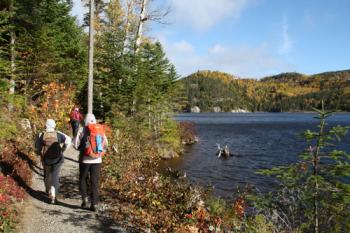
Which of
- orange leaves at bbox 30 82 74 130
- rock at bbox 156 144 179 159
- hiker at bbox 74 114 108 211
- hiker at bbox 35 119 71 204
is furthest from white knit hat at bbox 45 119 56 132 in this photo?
rock at bbox 156 144 179 159

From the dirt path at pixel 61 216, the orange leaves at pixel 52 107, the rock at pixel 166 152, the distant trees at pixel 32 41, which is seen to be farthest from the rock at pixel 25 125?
the rock at pixel 166 152

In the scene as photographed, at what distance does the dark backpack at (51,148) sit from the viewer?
28.8 feet

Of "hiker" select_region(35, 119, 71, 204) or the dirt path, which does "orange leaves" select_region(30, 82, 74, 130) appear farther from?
"hiker" select_region(35, 119, 71, 204)

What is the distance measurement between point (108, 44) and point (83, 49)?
6019mm

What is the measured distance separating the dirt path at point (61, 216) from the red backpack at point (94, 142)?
142cm

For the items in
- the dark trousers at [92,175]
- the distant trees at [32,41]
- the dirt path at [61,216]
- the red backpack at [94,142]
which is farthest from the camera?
the distant trees at [32,41]

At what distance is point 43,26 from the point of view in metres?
19.5

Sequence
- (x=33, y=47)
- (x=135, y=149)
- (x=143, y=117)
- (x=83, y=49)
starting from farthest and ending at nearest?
(x=83, y=49), (x=143, y=117), (x=33, y=47), (x=135, y=149)

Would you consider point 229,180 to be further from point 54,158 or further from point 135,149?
point 54,158

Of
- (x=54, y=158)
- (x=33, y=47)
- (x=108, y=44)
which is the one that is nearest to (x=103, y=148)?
(x=54, y=158)

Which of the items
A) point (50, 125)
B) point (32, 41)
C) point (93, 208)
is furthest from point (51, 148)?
point (32, 41)

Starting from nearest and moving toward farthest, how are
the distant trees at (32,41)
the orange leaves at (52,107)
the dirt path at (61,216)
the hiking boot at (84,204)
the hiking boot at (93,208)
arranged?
the dirt path at (61,216)
the hiking boot at (93,208)
the hiking boot at (84,204)
the orange leaves at (52,107)
the distant trees at (32,41)

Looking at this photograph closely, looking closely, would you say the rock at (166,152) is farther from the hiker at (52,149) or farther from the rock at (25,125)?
the hiker at (52,149)

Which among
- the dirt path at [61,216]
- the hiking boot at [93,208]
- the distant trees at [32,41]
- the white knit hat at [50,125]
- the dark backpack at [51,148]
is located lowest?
the dirt path at [61,216]
